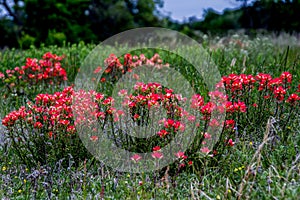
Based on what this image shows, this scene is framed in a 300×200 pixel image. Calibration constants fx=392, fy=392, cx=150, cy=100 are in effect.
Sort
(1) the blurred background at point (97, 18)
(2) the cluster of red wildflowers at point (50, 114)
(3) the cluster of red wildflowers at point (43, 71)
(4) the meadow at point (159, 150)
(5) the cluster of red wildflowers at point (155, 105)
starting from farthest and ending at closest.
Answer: (1) the blurred background at point (97, 18) → (3) the cluster of red wildflowers at point (43, 71) → (2) the cluster of red wildflowers at point (50, 114) → (5) the cluster of red wildflowers at point (155, 105) → (4) the meadow at point (159, 150)

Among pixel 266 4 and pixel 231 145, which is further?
pixel 266 4

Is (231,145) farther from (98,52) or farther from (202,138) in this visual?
(98,52)

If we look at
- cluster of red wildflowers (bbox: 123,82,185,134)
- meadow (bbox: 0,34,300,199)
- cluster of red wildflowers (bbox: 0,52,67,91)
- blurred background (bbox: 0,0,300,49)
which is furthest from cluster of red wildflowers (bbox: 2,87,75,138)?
blurred background (bbox: 0,0,300,49)

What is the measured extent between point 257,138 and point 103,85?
10.9 feet

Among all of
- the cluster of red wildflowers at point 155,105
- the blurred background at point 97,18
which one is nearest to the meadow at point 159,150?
the cluster of red wildflowers at point 155,105

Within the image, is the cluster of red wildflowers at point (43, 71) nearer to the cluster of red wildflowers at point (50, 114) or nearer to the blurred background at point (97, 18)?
the cluster of red wildflowers at point (50, 114)

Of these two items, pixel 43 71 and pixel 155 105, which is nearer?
pixel 155 105

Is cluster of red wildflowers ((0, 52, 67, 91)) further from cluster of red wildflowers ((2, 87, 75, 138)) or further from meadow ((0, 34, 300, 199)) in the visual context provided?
cluster of red wildflowers ((2, 87, 75, 138))

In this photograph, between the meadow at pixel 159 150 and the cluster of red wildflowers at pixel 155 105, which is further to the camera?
the cluster of red wildflowers at pixel 155 105

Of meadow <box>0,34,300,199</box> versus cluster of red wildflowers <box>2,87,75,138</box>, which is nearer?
meadow <box>0,34,300,199</box>

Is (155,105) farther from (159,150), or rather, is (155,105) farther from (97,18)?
(97,18)

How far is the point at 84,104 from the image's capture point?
3863 millimetres

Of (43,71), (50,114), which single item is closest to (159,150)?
(50,114)

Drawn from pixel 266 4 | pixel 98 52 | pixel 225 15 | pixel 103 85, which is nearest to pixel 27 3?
pixel 98 52
